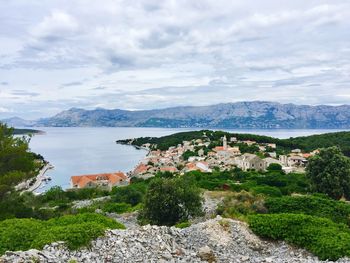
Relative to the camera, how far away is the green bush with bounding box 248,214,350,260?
1321 centimetres

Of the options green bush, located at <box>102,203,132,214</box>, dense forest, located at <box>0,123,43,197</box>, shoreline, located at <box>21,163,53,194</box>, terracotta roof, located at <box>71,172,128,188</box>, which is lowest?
shoreline, located at <box>21,163,53,194</box>

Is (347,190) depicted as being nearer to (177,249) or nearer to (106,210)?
(106,210)

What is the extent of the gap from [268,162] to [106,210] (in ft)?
124

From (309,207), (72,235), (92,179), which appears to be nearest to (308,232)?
(309,207)

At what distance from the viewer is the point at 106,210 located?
28.7 metres

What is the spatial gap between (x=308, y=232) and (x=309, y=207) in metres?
8.28

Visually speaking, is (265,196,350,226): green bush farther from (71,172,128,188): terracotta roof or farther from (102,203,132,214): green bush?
(71,172,128,188): terracotta roof

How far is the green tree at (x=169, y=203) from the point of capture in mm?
20438

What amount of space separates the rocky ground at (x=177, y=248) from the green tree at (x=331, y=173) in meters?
19.1

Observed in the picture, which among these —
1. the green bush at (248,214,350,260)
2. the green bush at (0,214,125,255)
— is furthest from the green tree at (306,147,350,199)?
the green bush at (0,214,125,255)

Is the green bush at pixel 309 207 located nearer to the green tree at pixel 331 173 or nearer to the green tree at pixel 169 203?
the green tree at pixel 169 203

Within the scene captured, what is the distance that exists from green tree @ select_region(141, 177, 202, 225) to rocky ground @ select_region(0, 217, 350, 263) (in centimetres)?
560

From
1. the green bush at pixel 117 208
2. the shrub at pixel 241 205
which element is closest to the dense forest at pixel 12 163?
the green bush at pixel 117 208

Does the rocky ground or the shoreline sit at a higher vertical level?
the rocky ground
